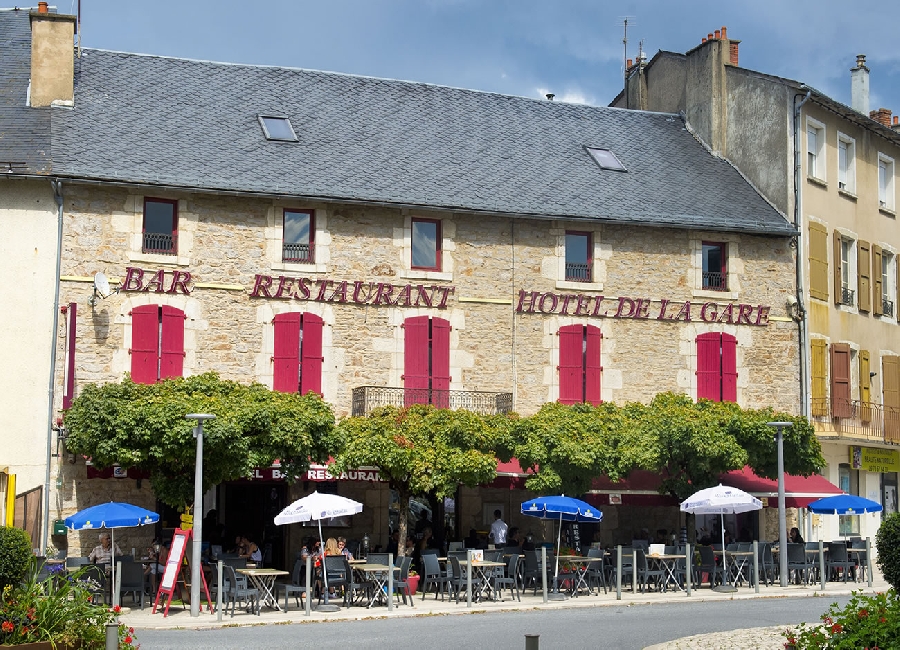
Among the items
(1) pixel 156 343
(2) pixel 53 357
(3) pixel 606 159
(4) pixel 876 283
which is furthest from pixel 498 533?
(4) pixel 876 283

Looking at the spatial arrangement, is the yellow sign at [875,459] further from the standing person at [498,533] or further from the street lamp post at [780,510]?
the standing person at [498,533]

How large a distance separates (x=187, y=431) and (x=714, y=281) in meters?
12.3

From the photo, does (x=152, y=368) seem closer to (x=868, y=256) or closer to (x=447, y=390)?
(x=447, y=390)

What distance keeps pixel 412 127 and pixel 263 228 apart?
5077 mm

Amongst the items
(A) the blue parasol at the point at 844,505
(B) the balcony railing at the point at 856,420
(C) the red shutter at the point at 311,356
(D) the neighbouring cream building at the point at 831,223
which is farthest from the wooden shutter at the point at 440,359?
(B) the balcony railing at the point at 856,420

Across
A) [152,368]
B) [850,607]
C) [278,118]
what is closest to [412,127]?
[278,118]

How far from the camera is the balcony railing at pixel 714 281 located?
27750mm

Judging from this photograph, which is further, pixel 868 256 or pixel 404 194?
pixel 868 256

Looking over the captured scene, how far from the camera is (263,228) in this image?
968 inches

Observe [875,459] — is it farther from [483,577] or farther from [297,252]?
[297,252]

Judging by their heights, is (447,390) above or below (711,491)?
above

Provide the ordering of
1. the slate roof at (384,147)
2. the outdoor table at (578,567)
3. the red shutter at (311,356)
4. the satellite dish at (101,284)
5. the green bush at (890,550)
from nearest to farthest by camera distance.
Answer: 1. the green bush at (890,550)
2. the outdoor table at (578,567)
3. the satellite dish at (101,284)
4. the red shutter at (311,356)
5. the slate roof at (384,147)

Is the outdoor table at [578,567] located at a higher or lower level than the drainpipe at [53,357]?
lower

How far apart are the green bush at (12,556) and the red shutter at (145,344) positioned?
7.96 metres
